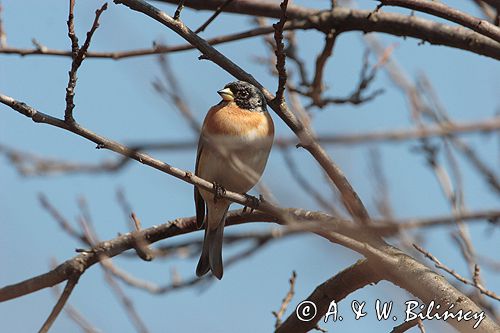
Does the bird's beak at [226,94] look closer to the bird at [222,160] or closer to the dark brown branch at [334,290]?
the bird at [222,160]

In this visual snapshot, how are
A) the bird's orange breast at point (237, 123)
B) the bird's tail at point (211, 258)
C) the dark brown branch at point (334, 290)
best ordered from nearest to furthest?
the dark brown branch at point (334, 290), the bird's tail at point (211, 258), the bird's orange breast at point (237, 123)

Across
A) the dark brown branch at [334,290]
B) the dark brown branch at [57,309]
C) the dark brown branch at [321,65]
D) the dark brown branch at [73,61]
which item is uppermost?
the dark brown branch at [321,65]

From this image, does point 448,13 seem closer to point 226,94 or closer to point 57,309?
point 226,94

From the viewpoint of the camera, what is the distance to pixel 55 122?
3.47 meters

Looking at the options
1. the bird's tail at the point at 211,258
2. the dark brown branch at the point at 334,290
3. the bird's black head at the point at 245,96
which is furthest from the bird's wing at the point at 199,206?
the dark brown branch at the point at 334,290

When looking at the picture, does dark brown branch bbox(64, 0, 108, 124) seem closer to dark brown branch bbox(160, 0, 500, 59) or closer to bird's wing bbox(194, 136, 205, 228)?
bird's wing bbox(194, 136, 205, 228)

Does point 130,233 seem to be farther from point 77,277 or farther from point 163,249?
point 163,249

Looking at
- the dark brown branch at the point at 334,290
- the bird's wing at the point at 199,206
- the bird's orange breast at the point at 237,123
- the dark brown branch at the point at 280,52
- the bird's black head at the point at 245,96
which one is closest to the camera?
the dark brown branch at the point at 280,52

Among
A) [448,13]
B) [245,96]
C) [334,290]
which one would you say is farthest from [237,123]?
[448,13]

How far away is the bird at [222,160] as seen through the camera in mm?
5547

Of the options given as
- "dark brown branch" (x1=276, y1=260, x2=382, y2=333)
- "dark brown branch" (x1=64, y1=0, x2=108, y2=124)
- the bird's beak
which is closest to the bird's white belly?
the bird's beak

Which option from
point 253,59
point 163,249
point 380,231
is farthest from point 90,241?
point 380,231

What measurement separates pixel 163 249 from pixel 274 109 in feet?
3.23

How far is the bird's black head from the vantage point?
20.1 feet
